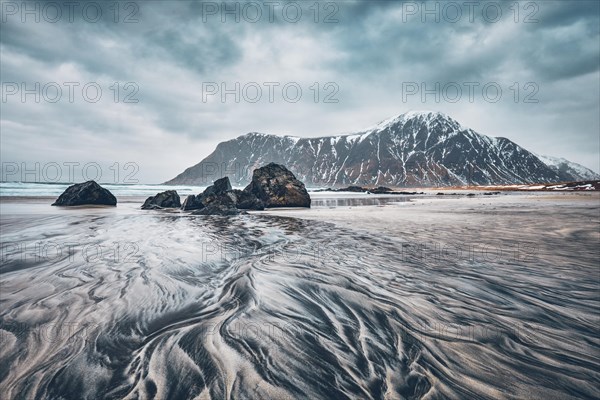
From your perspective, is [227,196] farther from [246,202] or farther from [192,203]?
[192,203]

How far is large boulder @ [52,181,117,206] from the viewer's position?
23766 millimetres

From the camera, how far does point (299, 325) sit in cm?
342

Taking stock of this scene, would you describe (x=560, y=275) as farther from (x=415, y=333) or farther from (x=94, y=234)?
(x=94, y=234)

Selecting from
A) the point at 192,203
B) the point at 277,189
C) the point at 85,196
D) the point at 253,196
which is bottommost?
the point at 192,203

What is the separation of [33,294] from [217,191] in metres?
19.0

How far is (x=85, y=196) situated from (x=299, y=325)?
2913cm

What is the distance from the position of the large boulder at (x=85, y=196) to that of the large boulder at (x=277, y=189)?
44.1ft

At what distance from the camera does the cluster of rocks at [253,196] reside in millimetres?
21953

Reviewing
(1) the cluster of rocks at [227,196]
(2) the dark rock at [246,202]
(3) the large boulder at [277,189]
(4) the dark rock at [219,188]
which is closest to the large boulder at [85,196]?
(1) the cluster of rocks at [227,196]

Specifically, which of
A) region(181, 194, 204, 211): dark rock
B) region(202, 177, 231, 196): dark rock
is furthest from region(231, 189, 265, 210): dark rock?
region(181, 194, 204, 211): dark rock

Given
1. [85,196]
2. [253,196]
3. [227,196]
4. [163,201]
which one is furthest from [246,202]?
[85,196]

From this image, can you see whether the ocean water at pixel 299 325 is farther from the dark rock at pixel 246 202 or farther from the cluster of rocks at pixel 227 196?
the dark rock at pixel 246 202

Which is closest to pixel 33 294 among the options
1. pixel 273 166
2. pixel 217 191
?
pixel 217 191

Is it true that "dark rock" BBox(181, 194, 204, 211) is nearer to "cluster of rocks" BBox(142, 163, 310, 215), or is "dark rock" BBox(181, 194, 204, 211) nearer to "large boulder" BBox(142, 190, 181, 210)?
"cluster of rocks" BBox(142, 163, 310, 215)
